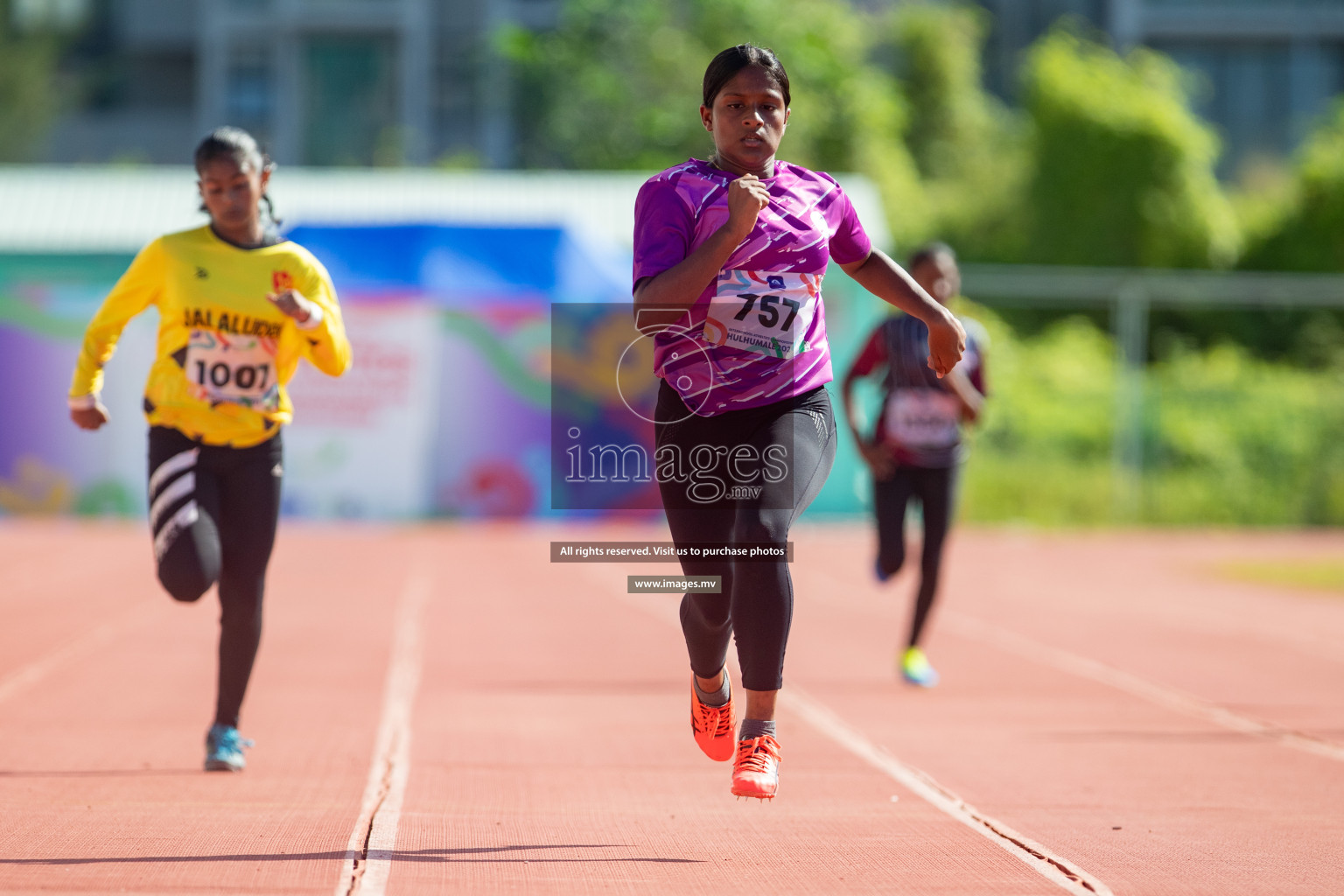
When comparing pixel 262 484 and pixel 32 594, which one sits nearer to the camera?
pixel 262 484

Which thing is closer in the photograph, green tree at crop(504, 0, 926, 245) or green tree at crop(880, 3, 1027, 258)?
green tree at crop(504, 0, 926, 245)

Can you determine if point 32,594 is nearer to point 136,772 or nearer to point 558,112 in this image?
point 136,772

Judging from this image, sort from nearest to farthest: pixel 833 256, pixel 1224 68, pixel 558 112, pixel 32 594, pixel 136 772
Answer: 1. pixel 833 256
2. pixel 136 772
3. pixel 32 594
4. pixel 558 112
5. pixel 1224 68

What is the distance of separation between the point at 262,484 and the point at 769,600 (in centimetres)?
Answer: 205

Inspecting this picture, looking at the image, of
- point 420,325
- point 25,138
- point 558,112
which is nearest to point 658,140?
point 558,112

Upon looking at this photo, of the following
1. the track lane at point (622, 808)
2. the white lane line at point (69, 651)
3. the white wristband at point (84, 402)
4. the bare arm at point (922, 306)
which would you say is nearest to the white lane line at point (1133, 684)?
the track lane at point (622, 808)

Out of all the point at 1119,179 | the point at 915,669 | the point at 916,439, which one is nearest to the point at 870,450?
the point at 916,439

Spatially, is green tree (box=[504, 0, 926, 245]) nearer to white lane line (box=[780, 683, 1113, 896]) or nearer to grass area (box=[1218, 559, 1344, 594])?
grass area (box=[1218, 559, 1344, 594])

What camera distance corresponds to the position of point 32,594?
12.5 metres

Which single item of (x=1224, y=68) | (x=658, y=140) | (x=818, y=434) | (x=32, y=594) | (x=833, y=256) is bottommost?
(x=32, y=594)

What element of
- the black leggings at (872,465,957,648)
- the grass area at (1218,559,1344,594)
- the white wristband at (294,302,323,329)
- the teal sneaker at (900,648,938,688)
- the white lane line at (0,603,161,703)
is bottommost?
the grass area at (1218,559,1344,594)

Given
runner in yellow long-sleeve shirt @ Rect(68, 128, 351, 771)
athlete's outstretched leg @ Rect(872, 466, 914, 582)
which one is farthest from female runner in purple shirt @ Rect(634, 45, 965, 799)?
athlete's outstretched leg @ Rect(872, 466, 914, 582)

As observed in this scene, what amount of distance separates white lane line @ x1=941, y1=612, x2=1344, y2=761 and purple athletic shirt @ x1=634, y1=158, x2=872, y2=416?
126 inches

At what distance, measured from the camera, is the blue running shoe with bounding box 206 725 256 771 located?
5.67m
